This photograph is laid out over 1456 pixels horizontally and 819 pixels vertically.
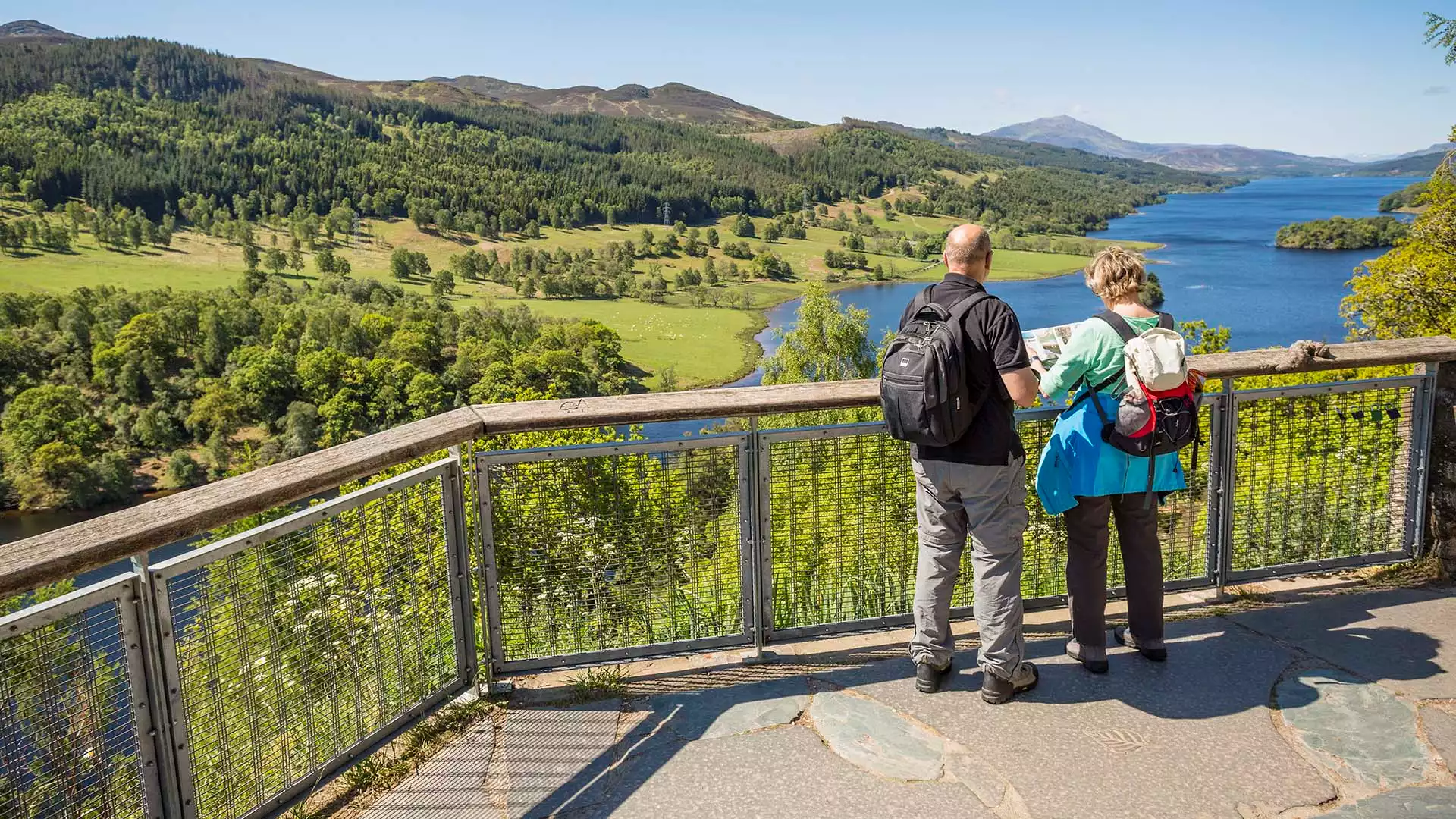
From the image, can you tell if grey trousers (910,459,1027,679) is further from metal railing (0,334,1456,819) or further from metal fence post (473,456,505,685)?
metal fence post (473,456,505,685)

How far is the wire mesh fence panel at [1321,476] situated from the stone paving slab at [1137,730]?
838 mm

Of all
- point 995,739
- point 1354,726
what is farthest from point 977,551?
point 1354,726

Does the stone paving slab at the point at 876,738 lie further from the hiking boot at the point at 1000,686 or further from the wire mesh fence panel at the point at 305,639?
the wire mesh fence panel at the point at 305,639

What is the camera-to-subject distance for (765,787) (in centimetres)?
291

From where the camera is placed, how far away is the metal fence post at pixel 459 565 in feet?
11.2

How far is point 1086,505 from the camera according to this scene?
3482 millimetres

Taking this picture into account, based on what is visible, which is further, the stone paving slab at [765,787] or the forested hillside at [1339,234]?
the forested hillside at [1339,234]

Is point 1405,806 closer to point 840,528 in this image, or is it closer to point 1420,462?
point 840,528

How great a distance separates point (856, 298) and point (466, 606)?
126 m

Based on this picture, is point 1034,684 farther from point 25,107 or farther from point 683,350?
point 25,107

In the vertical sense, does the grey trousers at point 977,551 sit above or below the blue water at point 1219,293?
above

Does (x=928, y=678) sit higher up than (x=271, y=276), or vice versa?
(x=271, y=276)

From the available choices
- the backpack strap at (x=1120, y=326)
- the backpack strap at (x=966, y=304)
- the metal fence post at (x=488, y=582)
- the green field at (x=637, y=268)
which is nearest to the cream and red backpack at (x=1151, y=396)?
the backpack strap at (x=1120, y=326)

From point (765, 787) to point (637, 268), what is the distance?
6335 inches
